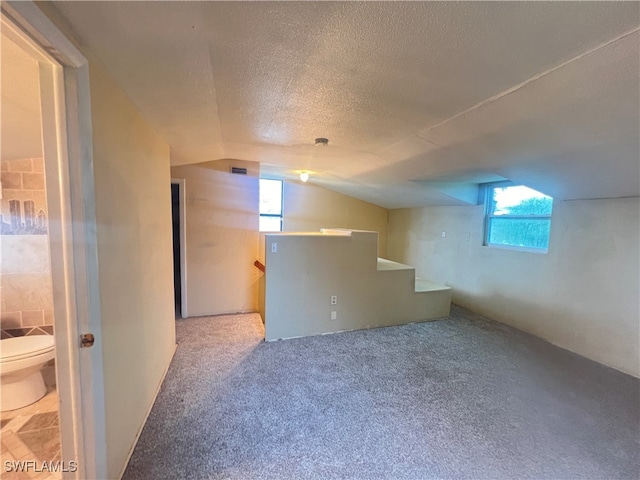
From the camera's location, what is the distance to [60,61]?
1.00m

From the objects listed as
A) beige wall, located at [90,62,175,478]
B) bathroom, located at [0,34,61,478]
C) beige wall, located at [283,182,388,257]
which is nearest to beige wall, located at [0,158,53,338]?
bathroom, located at [0,34,61,478]

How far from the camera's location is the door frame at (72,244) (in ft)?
3.37

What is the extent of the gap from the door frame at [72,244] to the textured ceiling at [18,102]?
156mm

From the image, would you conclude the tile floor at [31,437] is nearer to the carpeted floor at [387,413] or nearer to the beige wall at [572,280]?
the carpeted floor at [387,413]

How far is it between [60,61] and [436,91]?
1750mm

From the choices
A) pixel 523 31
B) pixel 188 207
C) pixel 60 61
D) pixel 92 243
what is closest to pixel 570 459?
pixel 523 31

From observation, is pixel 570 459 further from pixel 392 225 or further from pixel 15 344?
pixel 392 225

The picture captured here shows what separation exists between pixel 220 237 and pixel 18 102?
2715 mm

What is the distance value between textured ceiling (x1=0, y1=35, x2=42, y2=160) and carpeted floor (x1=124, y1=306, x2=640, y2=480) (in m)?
2.03

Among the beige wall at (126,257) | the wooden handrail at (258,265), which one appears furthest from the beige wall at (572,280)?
the beige wall at (126,257)

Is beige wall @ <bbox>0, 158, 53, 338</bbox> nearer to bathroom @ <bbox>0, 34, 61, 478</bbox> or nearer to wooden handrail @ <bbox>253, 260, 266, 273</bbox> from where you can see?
bathroom @ <bbox>0, 34, 61, 478</bbox>

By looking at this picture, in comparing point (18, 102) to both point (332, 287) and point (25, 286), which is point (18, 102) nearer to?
point (25, 286)

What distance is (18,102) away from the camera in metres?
1.36

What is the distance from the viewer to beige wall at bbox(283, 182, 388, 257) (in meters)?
5.62
